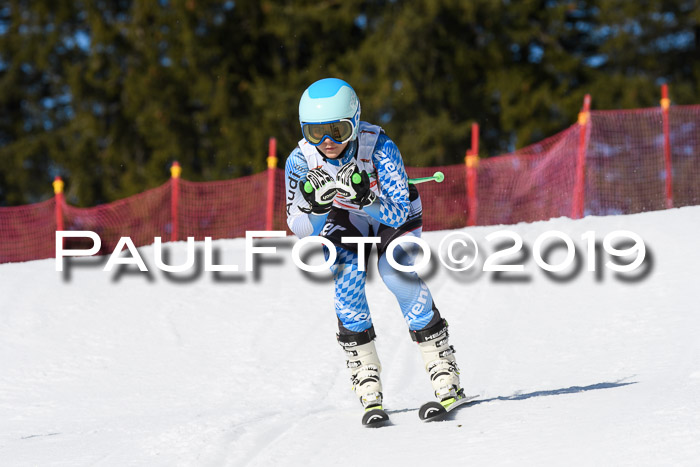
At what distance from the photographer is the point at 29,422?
7816 mm

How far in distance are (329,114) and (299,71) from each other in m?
24.0

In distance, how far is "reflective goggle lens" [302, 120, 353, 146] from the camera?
235 inches

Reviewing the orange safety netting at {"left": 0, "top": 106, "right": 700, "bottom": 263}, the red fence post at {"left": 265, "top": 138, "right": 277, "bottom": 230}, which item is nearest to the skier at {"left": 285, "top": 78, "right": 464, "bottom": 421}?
the red fence post at {"left": 265, "top": 138, "right": 277, "bottom": 230}

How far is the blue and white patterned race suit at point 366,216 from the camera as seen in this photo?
6102 millimetres

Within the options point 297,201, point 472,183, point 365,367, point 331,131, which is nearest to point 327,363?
point 365,367

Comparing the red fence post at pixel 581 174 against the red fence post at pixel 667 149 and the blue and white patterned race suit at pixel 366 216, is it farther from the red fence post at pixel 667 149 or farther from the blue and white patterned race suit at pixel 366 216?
the blue and white patterned race suit at pixel 366 216

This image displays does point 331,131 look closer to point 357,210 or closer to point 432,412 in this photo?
point 357,210

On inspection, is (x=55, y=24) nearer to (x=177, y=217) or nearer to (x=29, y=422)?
(x=177, y=217)

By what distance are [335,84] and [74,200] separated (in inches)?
1046

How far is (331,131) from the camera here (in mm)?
5984

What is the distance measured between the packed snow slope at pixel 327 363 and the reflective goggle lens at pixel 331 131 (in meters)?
1.73

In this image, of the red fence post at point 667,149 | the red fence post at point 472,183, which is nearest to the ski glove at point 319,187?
the red fence post at point 472,183

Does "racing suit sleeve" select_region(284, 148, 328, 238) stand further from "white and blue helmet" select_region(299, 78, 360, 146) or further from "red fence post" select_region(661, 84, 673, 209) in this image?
"red fence post" select_region(661, 84, 673, 209)

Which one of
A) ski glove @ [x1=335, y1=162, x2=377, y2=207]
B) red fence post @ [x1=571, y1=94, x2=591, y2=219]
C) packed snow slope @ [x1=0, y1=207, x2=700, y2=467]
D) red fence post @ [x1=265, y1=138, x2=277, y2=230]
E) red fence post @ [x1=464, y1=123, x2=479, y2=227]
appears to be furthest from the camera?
red fence post @ [x1=464, y1=123, x2=479, y2=227]
